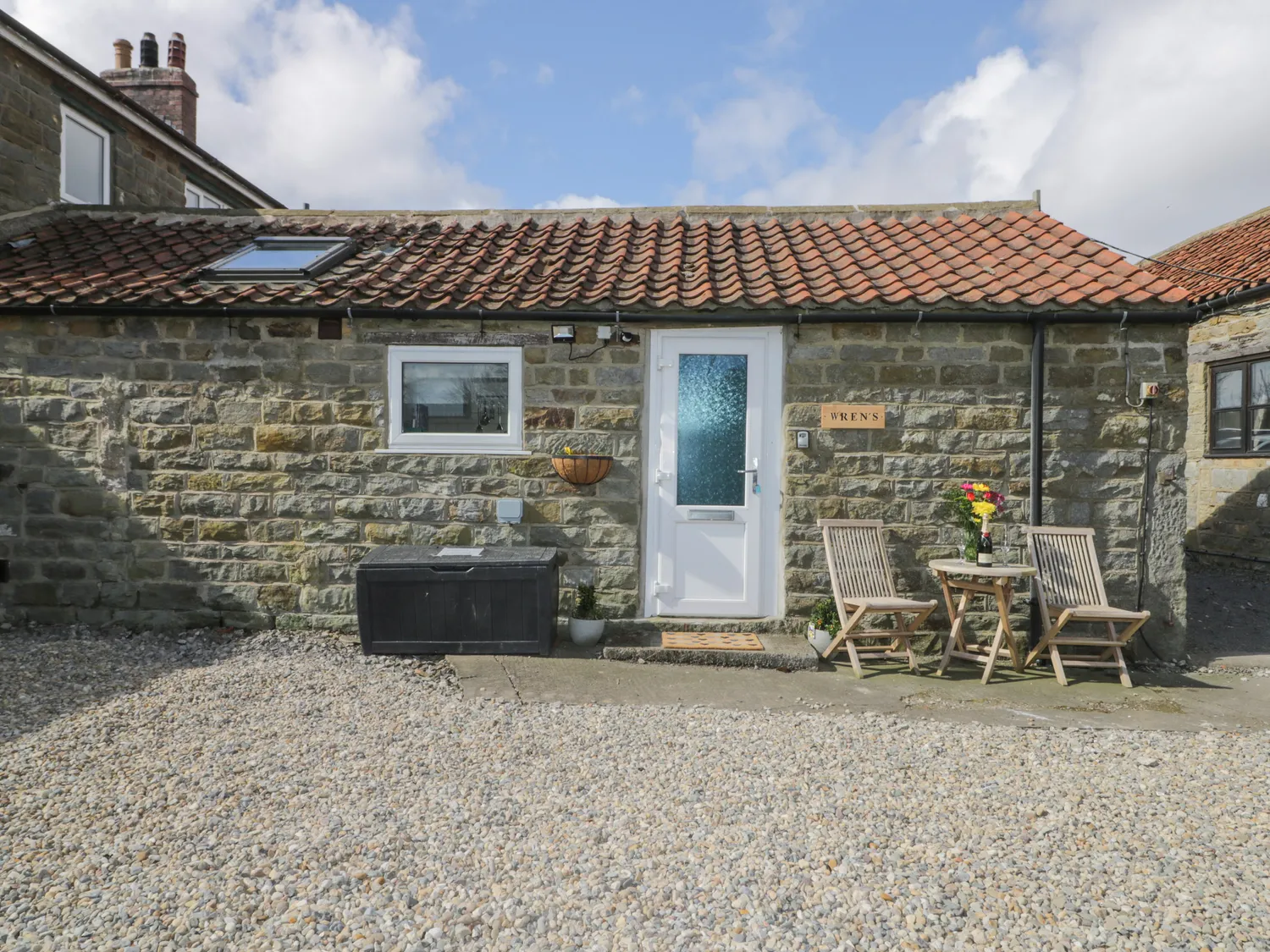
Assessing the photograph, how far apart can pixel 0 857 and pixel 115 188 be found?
9.65 meters

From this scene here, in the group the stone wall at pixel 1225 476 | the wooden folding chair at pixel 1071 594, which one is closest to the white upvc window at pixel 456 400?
the wooden folding chair at pixel 1071 594

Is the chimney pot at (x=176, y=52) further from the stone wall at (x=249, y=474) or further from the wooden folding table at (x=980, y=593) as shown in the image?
the wooden folding table at (x=980, y=593)

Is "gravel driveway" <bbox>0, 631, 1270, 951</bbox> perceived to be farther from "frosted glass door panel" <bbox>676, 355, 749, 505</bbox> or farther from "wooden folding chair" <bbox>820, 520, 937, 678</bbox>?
"frosted glass door panel" <bbox>676, 355, 749, 505</bbox>

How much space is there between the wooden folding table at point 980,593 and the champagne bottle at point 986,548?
7cm

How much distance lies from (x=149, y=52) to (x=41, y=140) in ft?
15.7

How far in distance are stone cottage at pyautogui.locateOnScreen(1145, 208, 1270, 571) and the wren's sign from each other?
17.1 ft

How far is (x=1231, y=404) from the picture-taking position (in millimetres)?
10562

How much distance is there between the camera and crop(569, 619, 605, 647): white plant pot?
6.45 metres

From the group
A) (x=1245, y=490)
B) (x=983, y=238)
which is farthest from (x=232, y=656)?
(x=1245, y=490)

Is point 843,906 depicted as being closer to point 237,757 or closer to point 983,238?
point 237,757

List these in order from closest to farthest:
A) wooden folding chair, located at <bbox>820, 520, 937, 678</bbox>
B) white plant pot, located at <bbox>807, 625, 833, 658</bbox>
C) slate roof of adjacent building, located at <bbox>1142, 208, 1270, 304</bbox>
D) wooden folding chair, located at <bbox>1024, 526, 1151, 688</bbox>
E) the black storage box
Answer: wooden folding chair, located at <bbox>1024, 526, 1151, 688</bbox> → wooden folding chair, located at <bbox>820, 520, 937, 678</bbox> → the black storage box → white plant pot, located at <bbox>807, 625, 833, 658</bbox> → slate roof of adjacent building, located at <bbox>1142, 208, 1270, 304</bbox>

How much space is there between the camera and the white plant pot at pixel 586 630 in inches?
254

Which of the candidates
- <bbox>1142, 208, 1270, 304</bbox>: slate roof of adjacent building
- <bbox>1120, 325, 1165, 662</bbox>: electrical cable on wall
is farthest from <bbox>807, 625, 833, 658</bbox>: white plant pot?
<bbox>1142, 208, 1270, 304</bbox>: slate roof of adjacent building

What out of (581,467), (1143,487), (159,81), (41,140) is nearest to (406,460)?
(581,467)
